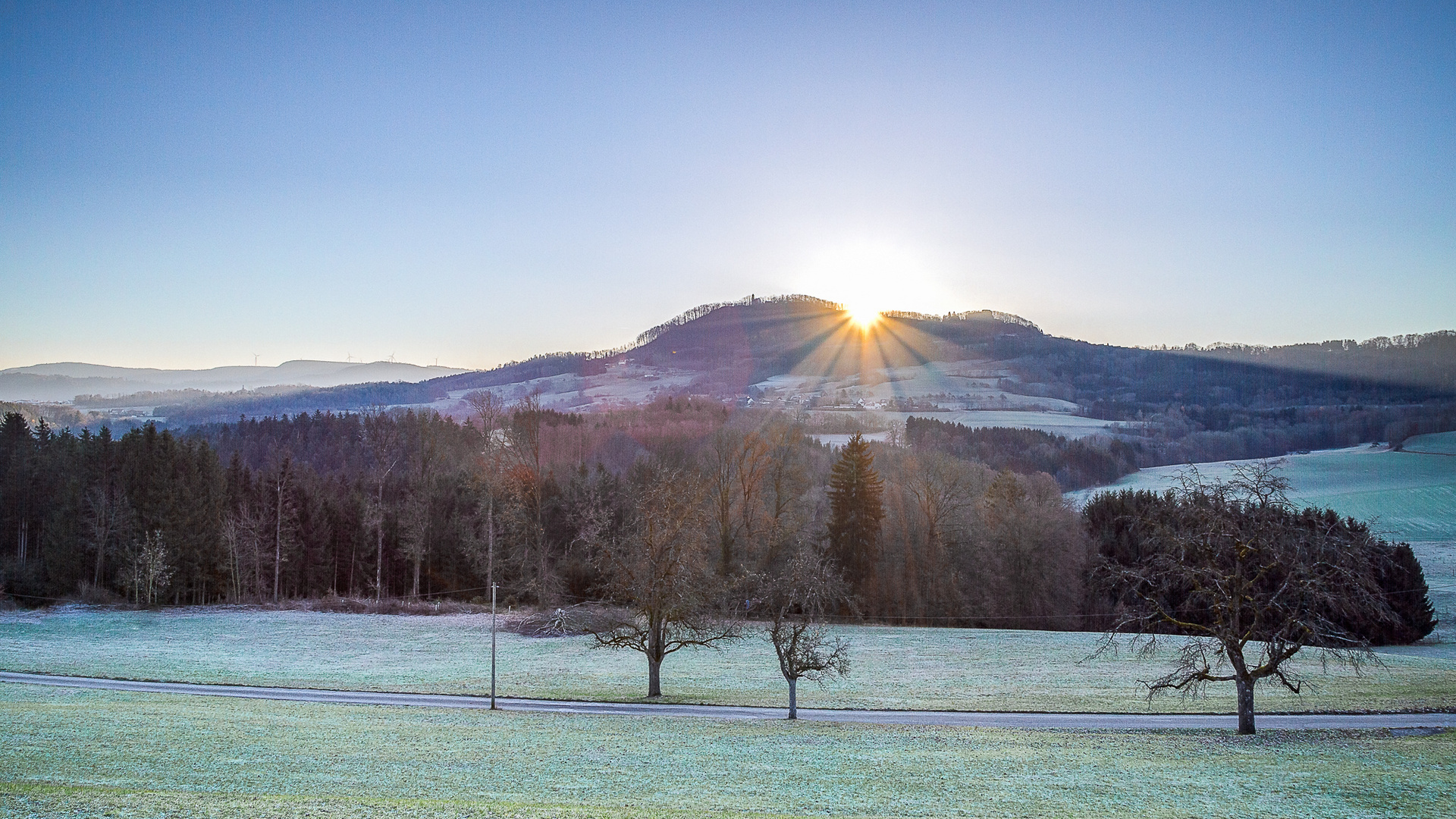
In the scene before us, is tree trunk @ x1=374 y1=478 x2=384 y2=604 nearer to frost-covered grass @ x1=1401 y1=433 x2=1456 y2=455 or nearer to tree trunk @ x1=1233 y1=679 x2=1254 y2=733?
tree trunk @ x1=1233 y1=679 x2=1254 y2=733

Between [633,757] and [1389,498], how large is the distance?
124 metres

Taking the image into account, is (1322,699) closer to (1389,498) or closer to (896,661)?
(896,661)

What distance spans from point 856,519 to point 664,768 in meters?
53.3

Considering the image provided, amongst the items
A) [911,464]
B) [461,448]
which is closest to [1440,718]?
[911,464]

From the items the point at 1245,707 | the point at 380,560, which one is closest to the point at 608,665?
the point at 1245,707

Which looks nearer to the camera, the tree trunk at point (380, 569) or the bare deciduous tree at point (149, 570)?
the bare deciduous tree at point (149, 570)

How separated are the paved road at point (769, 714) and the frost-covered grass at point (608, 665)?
1.09 meters

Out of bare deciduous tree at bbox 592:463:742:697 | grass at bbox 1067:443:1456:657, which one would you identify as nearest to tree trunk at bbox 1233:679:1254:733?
bare deciduous tree at bbox 592:463:742:697

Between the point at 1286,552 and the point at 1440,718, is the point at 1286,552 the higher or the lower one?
the higher one

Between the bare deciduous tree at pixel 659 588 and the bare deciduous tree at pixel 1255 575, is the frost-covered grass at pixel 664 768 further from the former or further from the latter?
the bare deciduous tree at pixel 659 588

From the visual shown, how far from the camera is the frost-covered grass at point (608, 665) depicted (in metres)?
35.3

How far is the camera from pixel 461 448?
107 metres

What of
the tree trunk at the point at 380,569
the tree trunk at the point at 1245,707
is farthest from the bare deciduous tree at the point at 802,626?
the tree trunk at the point at 380,569

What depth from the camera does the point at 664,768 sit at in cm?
2255
